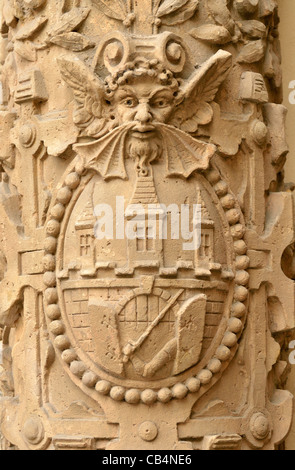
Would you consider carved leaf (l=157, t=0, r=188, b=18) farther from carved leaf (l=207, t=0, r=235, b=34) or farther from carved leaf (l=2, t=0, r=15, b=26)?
carved leaf (l=2, t=0, r=15, b=26)

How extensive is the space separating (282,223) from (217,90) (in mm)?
645

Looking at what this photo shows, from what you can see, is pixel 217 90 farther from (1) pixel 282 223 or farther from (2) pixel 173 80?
(1) pixel 282 223

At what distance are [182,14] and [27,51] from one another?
0.70 meters

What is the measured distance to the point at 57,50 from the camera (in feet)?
18.4

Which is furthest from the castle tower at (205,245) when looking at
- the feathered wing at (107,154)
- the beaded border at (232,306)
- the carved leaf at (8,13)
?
the carved leaf at (8,13)

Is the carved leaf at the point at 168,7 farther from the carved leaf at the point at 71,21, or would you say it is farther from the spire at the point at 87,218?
the spire at the point at 87,218

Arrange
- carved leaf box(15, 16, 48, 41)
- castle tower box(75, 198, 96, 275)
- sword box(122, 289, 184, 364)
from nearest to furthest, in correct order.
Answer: sword box(122, 289, 184, 364) → castle tower box(75, 198, 96, 275) → carved leaf box(15, 16, 48, 41)

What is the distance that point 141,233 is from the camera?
17.5 feet

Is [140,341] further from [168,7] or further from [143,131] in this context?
Answer: [168,7]

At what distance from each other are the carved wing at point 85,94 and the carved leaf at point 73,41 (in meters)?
0.11

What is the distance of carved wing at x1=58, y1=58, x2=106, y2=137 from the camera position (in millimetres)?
5430

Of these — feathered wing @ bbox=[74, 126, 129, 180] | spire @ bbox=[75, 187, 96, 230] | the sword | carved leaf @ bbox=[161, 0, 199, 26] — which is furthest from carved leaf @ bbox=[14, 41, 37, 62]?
the sword
